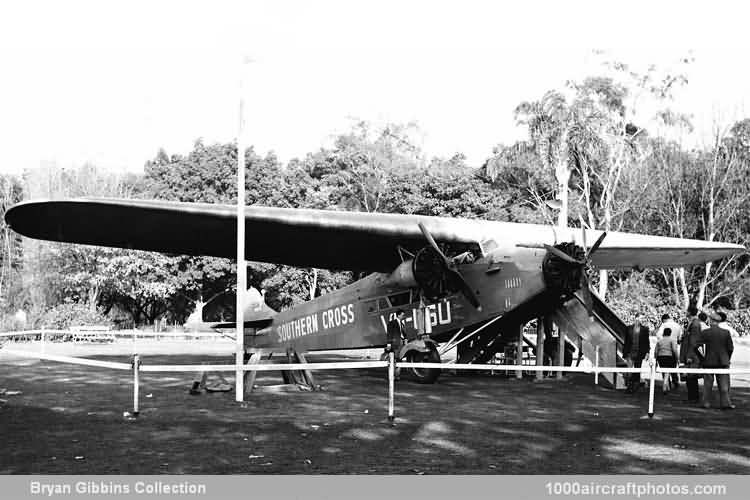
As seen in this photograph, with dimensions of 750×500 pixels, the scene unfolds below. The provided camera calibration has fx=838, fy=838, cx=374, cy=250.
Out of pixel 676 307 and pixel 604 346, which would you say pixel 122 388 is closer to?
pixel 604 346

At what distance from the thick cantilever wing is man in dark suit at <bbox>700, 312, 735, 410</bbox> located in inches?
230

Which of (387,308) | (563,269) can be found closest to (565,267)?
(563,269)

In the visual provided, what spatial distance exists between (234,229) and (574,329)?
24.4 feet

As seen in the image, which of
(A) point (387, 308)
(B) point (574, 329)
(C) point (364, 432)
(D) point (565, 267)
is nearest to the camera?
(C) point (364, 432)

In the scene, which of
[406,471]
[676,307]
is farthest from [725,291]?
[406,471]

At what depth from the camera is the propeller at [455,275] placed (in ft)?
56.6

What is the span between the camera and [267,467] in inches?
305

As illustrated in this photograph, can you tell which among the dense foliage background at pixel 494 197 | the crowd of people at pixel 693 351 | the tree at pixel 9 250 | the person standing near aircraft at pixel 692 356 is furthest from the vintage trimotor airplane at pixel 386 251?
the tree at pixel 9 250

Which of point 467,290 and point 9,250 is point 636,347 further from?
point 9,250

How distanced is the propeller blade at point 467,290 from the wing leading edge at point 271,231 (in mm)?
872

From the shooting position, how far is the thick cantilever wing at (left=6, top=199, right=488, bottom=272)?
1496 cm

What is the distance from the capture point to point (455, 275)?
17609mm

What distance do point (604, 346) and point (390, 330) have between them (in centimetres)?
448

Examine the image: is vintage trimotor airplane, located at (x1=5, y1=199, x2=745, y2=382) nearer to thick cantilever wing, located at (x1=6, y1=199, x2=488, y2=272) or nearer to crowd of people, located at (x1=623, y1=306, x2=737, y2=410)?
thick cantilever wing, located at (x1=6, y1=199, x2=488, y2=272)
